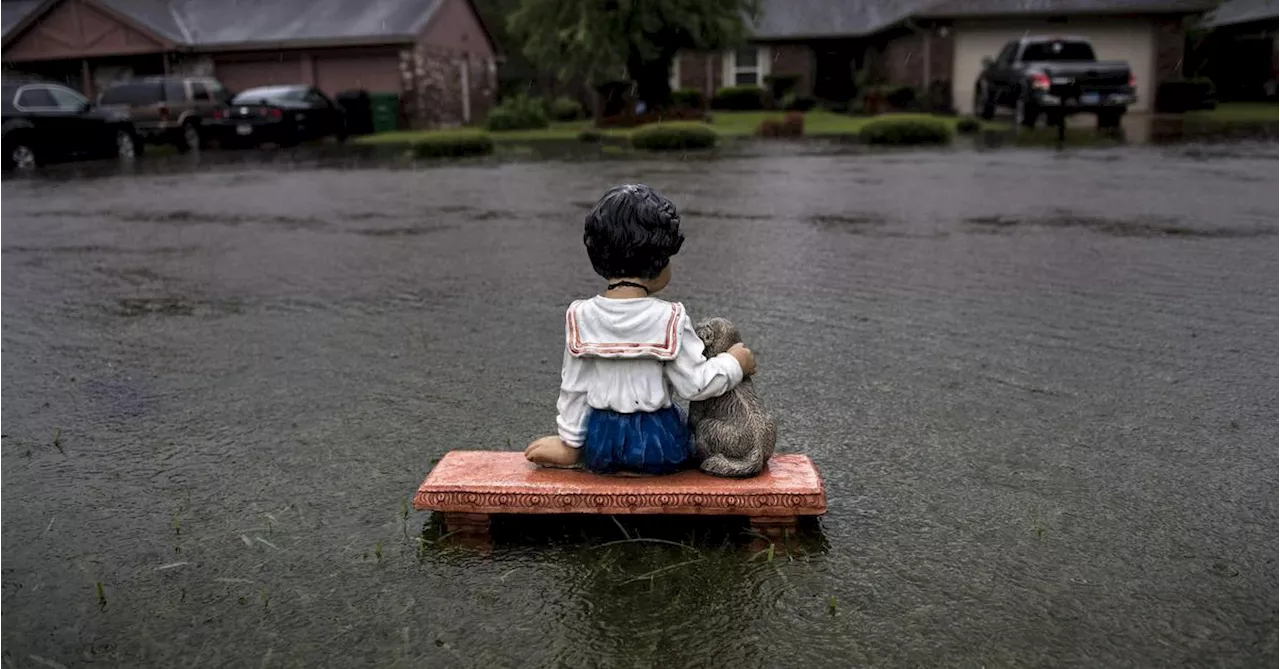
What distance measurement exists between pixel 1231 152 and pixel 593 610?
18.2m

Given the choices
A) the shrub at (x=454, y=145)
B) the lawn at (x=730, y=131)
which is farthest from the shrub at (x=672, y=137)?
the lawn at (x=730, y=131)

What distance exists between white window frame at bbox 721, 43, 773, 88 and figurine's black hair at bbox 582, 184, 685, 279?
133ft

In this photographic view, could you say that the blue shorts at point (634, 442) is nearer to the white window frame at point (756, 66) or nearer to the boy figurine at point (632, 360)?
the boy figurine at point (632, 360)

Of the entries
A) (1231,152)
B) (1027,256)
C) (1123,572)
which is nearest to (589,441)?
(1123,572)

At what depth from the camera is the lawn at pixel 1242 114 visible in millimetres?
26641

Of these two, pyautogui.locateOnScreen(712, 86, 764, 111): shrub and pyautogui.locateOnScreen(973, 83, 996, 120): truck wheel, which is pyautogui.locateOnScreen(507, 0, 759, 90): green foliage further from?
pyautogui.locateOnScreen(712, 86, 764, 111): shrub

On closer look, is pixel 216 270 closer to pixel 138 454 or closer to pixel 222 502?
pixel 138 454

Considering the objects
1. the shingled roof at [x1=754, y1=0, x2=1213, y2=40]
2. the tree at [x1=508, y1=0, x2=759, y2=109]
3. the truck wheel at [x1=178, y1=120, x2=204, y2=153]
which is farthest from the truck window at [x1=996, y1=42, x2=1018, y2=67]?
the truck wheel at [x1=178, y1=120, x2=204, y2=153]

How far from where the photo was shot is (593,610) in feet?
8.75

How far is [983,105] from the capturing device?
28.4m

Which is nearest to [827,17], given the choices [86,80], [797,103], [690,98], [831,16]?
[831,16]

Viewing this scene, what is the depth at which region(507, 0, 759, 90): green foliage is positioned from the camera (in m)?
29.6

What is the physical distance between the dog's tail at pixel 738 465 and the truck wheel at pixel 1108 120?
24.6 m

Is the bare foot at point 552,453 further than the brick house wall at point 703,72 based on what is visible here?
No
